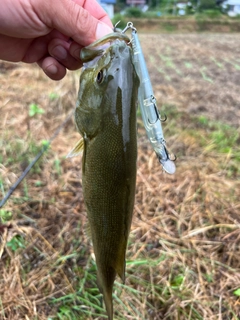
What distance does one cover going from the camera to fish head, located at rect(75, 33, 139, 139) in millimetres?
1183

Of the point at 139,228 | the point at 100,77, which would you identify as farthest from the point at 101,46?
the point at 139,228

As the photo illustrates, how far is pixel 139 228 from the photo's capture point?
2.50m

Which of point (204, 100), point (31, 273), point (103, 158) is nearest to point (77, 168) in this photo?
point (31, 273)

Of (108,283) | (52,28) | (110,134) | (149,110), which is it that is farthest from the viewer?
(52,28)

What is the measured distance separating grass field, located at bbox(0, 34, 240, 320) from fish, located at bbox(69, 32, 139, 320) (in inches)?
35.3

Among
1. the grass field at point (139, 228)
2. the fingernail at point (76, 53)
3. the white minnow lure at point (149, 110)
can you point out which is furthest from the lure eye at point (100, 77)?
the grass field at point (139, 228)

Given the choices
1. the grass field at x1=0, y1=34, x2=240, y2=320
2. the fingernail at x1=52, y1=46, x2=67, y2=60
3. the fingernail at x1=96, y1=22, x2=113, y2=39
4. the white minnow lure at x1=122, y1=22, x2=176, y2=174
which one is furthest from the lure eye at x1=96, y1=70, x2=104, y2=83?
the grass field at x1=0, y1=34, x2=240, y2=320

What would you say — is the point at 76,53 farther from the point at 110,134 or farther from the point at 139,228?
the point at 139,228

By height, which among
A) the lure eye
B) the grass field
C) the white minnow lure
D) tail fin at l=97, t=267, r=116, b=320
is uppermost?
the lure eye

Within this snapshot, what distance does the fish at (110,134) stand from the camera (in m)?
1.18

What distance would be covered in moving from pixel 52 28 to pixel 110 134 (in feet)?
2.49

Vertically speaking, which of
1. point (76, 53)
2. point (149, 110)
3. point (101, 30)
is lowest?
point (149, 110)

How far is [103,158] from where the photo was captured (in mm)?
1196

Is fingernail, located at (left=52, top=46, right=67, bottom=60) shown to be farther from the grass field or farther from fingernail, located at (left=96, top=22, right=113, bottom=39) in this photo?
the grass field
